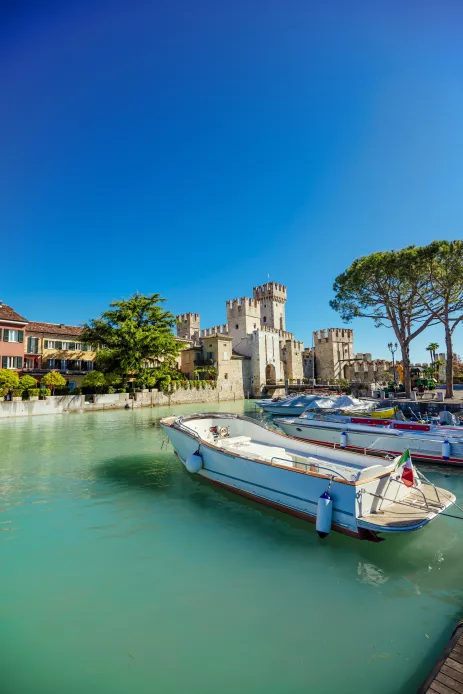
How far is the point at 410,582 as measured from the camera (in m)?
5.25

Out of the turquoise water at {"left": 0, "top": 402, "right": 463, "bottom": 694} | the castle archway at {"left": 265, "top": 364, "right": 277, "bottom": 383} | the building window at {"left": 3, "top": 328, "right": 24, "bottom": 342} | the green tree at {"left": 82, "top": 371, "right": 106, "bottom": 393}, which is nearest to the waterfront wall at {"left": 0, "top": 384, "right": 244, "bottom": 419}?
the green tree at {"left": 82, "top": 371, "right": 106, "bottom": 393}

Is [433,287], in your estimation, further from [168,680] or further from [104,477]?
[168,680]

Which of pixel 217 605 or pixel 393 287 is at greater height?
pixel 393 287

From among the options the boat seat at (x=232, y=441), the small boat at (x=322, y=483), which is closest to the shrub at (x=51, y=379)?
the small boat at (x=322, y=483)

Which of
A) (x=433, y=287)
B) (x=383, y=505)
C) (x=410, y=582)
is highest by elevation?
(x=433, y=287)

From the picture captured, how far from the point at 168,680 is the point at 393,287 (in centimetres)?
2584

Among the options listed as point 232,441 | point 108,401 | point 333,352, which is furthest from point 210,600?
point 333,352

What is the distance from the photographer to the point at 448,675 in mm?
2891

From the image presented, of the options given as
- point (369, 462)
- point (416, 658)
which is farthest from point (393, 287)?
point (416, 658)

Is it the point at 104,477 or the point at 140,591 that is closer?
the point at 140,591

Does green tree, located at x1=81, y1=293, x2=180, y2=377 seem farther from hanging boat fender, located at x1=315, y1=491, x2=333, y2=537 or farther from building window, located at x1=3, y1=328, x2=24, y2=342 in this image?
hanging boat fender, located at x1=315, y1=491, x2=333, y2=537

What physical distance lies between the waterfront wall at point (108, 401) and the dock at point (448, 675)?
29.4 metres

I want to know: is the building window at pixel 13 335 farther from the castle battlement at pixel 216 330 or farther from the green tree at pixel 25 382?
the castle battlement at pixel 216 330

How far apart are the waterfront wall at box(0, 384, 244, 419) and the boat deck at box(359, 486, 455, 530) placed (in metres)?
27.5
